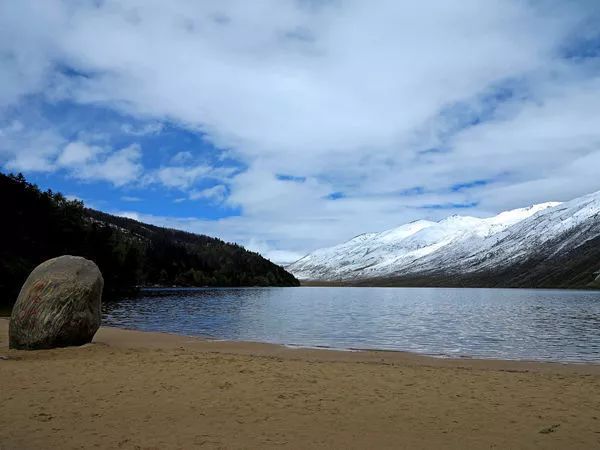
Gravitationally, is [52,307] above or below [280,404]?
above

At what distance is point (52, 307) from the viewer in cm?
2494

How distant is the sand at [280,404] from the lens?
10734mm

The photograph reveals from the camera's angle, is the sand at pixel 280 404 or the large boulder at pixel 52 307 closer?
the sand at pixel 280 404

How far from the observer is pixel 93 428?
1116cm

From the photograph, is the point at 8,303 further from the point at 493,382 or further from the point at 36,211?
the point at 493,382

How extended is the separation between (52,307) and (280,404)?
16.2 meters

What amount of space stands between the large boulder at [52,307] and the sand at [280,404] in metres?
1.66

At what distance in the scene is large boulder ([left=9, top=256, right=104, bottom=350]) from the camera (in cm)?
2453

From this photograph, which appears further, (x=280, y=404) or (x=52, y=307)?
(x=52, y=307)

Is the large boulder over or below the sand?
over

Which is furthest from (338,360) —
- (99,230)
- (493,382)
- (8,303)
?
(99,230)

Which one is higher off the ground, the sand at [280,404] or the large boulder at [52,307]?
the large boulder at [52,307]

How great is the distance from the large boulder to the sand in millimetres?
1661

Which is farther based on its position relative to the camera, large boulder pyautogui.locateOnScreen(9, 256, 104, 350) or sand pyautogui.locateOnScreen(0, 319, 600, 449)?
large boulder pyautogui.locateOnScreen(9, 256, 104, 350)
